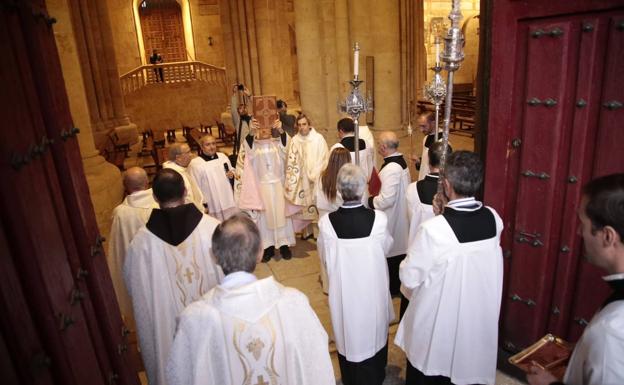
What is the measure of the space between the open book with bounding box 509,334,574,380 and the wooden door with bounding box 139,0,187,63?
2666 cm

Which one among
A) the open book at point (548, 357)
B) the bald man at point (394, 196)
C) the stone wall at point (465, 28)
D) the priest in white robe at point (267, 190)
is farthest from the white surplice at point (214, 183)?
the stone wall at point (465, 28)

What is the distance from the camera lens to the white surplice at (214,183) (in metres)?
5.88

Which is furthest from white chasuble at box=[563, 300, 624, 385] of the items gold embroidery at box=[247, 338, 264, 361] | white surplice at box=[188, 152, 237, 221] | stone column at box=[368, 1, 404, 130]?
stone column at box=[368, 1, 404, 130]

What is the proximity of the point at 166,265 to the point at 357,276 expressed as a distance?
136cm

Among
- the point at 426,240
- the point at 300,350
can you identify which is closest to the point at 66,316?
the point at 300,350

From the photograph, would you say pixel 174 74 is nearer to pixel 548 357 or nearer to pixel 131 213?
pixel 131 213

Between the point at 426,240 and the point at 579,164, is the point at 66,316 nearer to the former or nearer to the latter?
the point at 426,240

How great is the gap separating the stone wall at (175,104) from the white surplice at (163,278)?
18633 mm

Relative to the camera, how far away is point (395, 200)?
4.62 metres

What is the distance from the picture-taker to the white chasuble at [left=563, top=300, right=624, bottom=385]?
1.44 meters

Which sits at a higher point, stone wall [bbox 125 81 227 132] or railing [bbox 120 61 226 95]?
railing [bbox 120 61 226 95]

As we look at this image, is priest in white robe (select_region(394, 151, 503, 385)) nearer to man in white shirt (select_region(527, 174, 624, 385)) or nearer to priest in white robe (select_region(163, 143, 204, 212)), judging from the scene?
man in white shirt (select_region(527, 174, 624, 385))

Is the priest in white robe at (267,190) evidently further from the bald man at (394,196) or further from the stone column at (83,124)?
the stone column at (83,124)

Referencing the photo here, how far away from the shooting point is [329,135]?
9.09 m
